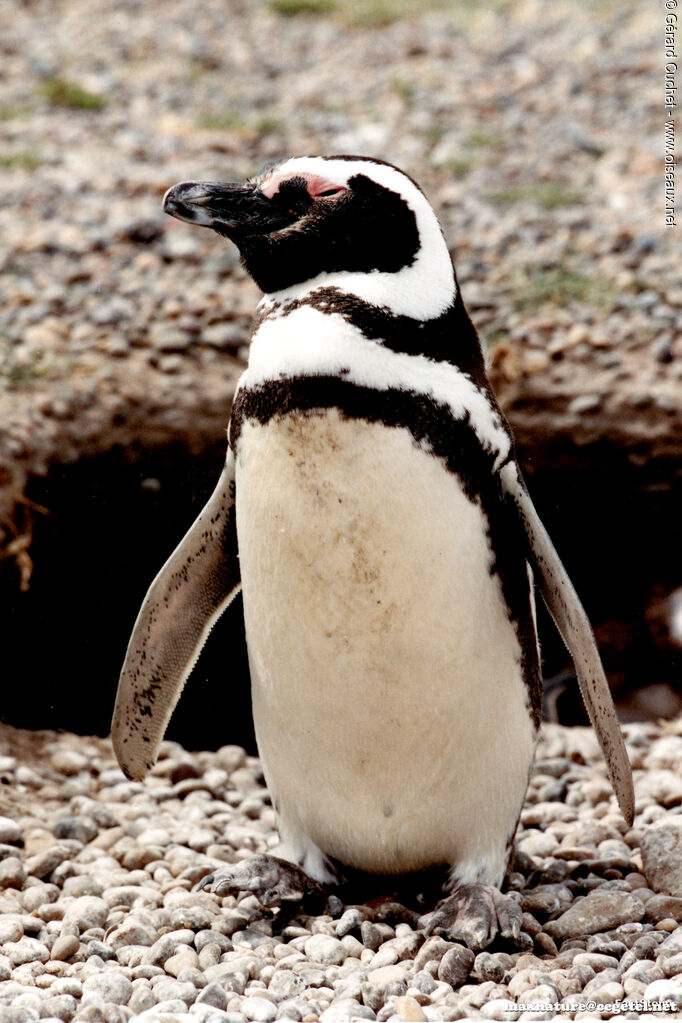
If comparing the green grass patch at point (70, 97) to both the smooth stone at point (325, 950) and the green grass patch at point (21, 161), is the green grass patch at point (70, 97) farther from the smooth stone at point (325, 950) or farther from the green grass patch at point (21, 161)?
the smooth stone at point (325, 950)

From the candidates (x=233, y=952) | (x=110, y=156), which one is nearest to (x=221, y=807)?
(x=233, y=952)

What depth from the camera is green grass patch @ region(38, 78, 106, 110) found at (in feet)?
18.7

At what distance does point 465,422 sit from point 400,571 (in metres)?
0.28

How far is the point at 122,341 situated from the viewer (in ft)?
12.9

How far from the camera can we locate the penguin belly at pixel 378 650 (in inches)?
79.1

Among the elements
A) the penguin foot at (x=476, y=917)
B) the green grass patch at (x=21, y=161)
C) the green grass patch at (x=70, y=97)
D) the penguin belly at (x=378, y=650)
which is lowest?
the penguin foot at (x=476, y=917)

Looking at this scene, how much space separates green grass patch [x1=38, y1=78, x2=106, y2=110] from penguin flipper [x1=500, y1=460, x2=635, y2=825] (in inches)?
168

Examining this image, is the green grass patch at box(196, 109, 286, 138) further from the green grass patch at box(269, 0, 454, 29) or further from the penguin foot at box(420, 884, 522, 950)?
the penguin foot at box(420, 884, 522, 950)

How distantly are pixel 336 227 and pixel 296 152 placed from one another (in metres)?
3.33

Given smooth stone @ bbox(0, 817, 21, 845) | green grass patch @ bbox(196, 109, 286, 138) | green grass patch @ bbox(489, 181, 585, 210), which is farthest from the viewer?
green grass patch @ bbox(196, 109, 286, 138)

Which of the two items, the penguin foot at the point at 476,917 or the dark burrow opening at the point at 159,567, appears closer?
the penguin foot at the point at 476,917

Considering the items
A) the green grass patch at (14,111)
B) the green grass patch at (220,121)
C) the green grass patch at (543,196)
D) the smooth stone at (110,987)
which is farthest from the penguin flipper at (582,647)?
the green grass patch at (14,111)

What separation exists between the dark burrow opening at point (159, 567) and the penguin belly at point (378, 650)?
4.96 feet

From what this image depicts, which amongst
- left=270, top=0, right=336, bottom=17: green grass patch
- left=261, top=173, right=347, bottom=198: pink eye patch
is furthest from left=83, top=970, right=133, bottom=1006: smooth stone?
left=270, top=0, right=336, bottom=17: green grass patch
